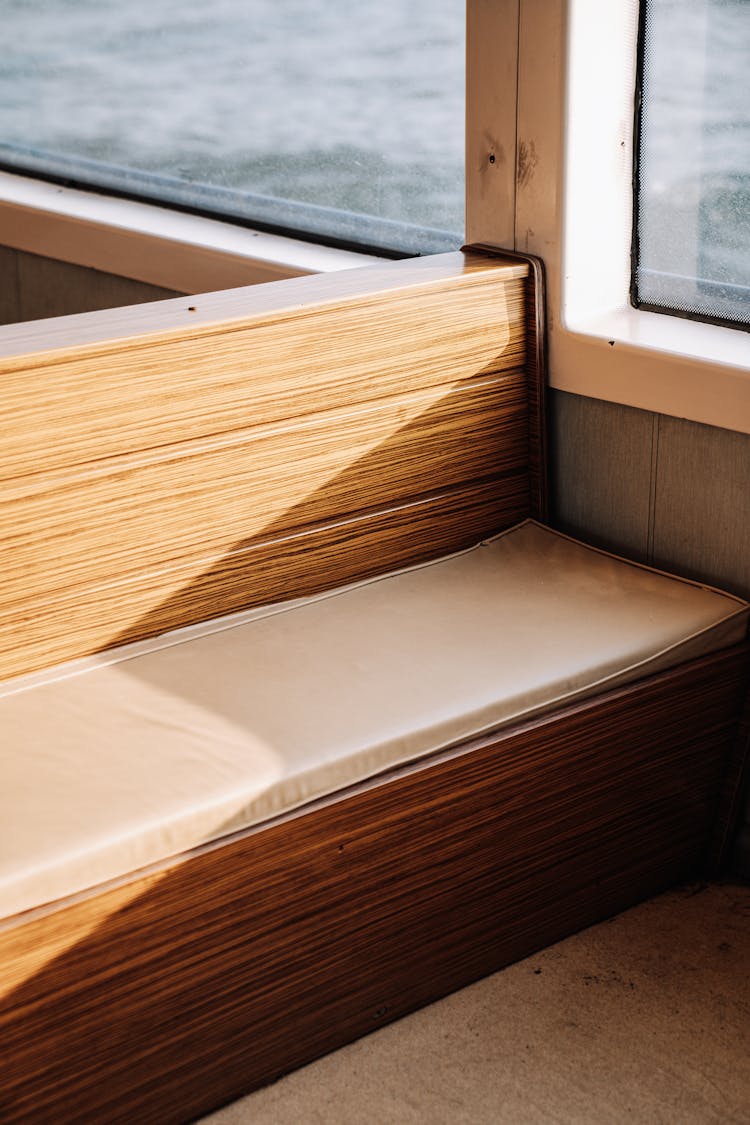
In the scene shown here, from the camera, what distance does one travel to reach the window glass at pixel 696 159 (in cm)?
193

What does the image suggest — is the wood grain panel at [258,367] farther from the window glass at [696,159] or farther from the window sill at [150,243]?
the window sill at [150,243]

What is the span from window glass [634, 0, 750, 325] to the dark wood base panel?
2.03ft

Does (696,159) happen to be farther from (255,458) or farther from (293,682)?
(293,682)

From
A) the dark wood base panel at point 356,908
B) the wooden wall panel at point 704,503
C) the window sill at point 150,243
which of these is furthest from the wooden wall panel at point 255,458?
the window sill at point 150,243

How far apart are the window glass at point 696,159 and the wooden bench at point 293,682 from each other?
0.24 metres

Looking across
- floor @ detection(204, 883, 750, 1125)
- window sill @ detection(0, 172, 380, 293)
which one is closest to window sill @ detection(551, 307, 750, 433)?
window sill @ detection(0, 172, 380, 293)

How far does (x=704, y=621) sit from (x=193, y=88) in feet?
6.50

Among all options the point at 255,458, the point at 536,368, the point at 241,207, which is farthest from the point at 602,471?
the point at 241,207

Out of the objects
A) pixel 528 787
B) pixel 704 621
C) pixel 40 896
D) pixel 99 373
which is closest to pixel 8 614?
pixel 99 373

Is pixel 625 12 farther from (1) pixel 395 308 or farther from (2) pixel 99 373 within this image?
(2) pixel 99 373

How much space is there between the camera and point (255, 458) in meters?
1.82

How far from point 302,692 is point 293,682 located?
31 mm

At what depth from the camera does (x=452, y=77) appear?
242cm

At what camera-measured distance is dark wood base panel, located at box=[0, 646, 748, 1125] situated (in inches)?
53.9
